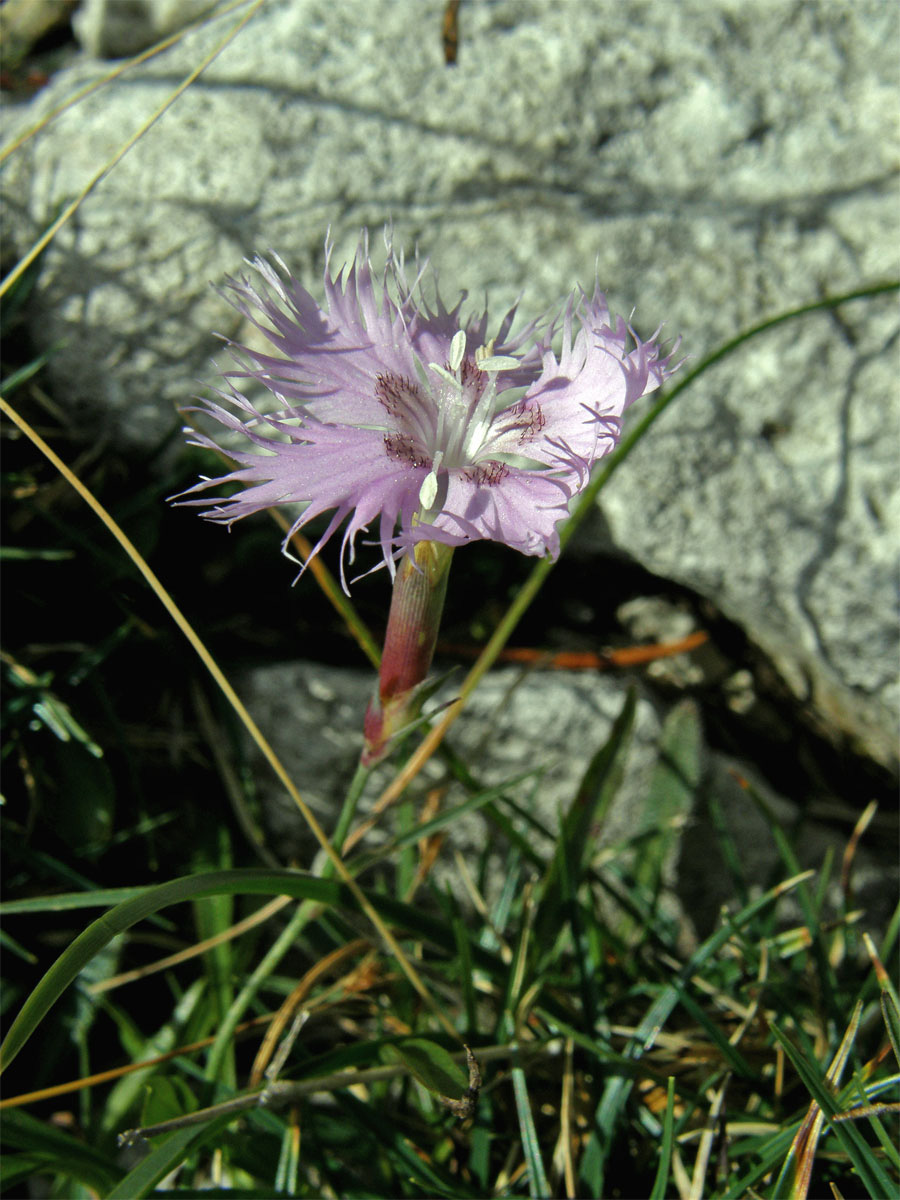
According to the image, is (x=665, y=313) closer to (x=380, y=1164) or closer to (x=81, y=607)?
(x=81, y=607)

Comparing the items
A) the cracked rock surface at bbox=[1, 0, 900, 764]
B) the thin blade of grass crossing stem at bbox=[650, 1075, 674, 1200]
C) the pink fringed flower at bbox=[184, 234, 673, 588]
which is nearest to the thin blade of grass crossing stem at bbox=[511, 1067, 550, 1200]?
the thin blade of grass crossing stem at bbox=[650, 1075, 674, 1200]

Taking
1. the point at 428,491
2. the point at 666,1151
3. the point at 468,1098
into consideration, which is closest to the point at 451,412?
the point at 428,491

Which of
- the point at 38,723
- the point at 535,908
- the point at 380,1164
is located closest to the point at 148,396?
the point at 38,723

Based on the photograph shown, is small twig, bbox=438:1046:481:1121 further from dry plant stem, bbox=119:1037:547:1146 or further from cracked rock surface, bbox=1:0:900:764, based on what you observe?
cracked rock surface, bbox=1:0:900:764

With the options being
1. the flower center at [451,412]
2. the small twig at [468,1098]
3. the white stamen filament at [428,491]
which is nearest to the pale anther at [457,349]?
the flower center at [451,412]

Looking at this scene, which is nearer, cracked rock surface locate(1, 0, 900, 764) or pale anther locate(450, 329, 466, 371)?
pale anther locate(450, 329, 466, 371)

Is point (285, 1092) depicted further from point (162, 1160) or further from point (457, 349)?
point (457, 349)
